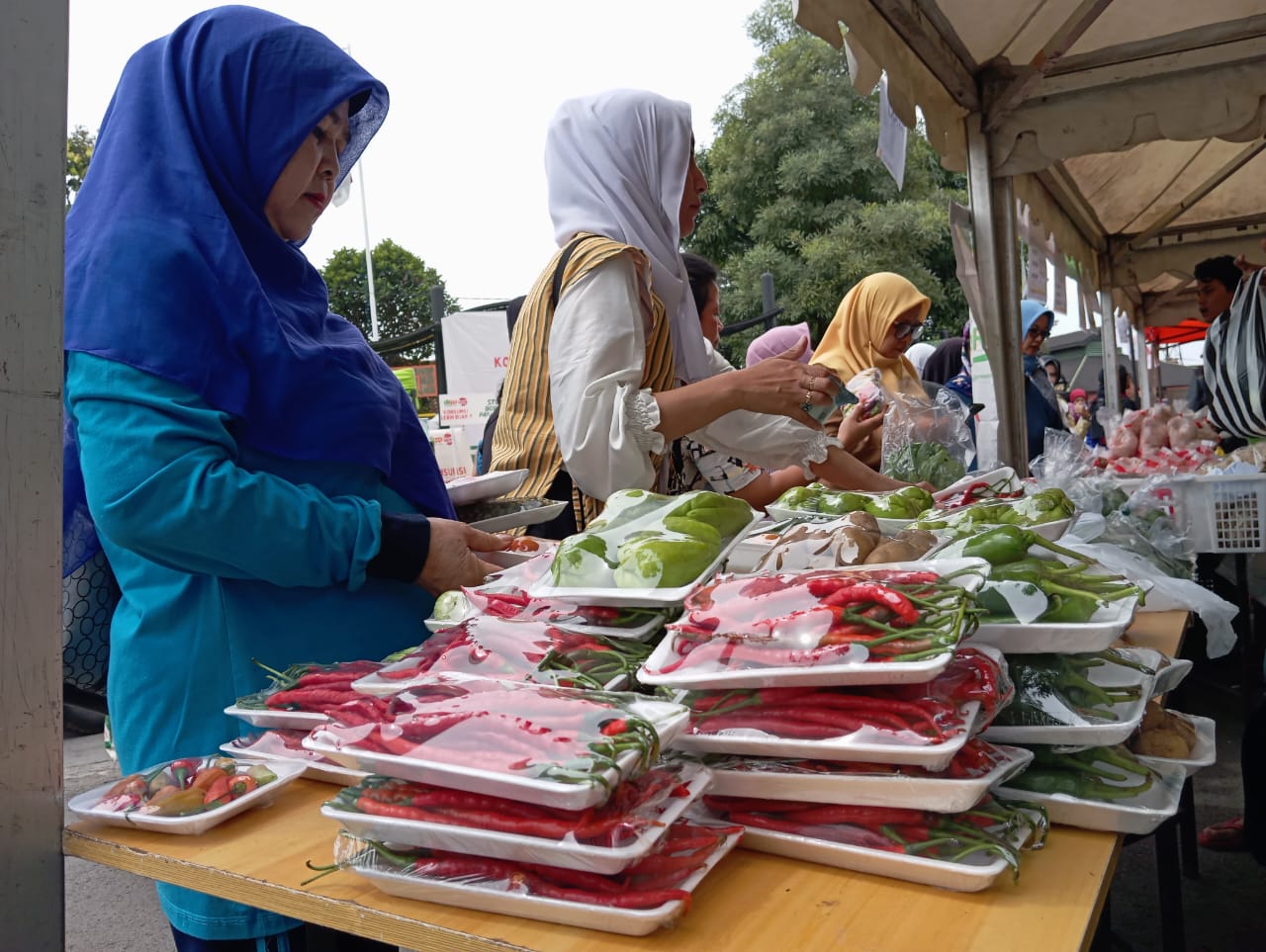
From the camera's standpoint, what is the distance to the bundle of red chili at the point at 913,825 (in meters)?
0.91

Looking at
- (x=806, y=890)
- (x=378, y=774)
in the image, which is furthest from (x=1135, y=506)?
(x=378, y=774)

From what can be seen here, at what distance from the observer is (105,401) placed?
1335 millimetres

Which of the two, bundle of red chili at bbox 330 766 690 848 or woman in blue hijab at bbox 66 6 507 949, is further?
woman in blue hijab at bbox 66 6 507 949

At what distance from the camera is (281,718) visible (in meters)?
1.30

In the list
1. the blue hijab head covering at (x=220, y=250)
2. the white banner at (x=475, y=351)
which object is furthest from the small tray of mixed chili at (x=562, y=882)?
the white banner at (x=475, y=351)

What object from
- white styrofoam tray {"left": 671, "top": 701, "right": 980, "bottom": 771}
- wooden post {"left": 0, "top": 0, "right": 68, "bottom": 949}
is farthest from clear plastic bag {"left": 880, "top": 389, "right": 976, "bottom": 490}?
wooden post {"left": 0, "top": 0, "right": 68, "bottom": 949}

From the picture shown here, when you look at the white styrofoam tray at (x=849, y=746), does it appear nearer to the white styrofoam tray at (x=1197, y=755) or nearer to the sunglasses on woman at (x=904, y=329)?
the white styrofoam tray at (x=1197, y=755)

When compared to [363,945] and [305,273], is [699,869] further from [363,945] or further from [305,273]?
[305,273]

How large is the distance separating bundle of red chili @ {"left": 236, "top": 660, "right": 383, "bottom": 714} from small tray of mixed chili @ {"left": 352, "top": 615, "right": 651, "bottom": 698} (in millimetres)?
31

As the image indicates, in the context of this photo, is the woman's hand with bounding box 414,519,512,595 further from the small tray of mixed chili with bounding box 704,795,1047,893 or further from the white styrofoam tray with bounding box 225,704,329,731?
the small tray of mixed chili with bounding box 704,795,1047,893

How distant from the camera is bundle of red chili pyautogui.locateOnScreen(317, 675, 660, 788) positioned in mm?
879

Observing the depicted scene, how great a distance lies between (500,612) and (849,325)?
3.74 meters

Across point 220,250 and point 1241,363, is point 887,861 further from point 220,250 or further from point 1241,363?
point 1241,363

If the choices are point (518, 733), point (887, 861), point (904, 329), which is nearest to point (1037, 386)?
point (904, 329)
